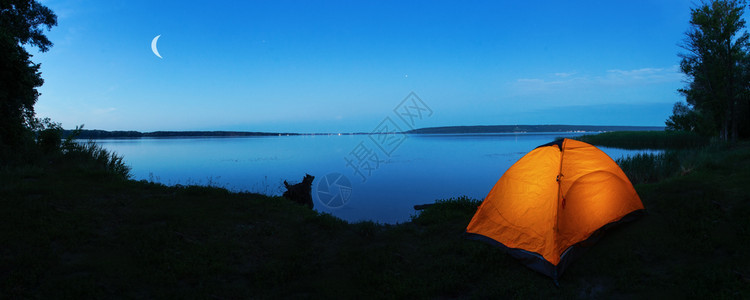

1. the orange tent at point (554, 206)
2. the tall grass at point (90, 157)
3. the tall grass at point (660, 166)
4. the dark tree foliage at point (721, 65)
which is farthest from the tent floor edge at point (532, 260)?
the dark tree foliage at point (721, 65)

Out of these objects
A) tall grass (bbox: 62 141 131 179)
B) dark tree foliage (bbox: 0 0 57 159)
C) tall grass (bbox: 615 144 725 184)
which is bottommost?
tall grass (bbox: 615 144 725 184)

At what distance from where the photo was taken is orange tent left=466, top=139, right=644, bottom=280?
21.1 ft

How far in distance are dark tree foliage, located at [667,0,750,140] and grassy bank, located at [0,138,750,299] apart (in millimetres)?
20113

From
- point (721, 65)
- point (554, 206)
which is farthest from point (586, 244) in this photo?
point (721, 65)

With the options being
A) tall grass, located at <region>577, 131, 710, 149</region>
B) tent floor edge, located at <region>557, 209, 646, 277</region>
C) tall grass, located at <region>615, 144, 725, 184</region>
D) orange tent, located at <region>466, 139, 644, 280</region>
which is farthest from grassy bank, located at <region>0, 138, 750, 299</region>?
tall grass, located at <region>577, 131, 710, 149</region>

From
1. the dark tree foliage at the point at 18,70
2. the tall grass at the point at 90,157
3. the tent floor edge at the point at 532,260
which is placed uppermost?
the dark tree foliage at the point at 18,70

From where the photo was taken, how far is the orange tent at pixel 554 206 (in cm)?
643

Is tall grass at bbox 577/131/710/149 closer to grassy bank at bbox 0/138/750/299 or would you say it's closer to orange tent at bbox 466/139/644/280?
→ grassy bank at bbox 0/138/750/299

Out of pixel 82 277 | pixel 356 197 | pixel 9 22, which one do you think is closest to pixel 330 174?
pixel 356 197

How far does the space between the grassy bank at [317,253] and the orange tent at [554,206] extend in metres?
0.36

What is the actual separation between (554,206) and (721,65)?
90.8ft

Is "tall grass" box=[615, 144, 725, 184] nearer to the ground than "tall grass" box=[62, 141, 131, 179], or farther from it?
nearer to the ground

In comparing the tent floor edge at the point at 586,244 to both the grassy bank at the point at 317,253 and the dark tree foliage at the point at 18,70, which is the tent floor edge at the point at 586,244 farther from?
the dark tree foliage at the point at 18,70

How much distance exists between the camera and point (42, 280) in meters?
5.21
